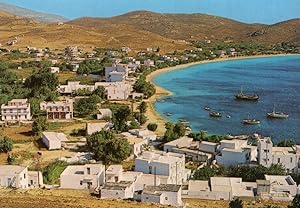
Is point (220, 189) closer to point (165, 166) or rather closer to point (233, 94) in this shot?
point (165, 166)

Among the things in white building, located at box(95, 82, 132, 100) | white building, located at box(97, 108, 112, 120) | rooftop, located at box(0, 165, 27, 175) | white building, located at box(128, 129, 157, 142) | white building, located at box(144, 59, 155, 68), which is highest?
white building, located at box(144, 59, 155, 68)

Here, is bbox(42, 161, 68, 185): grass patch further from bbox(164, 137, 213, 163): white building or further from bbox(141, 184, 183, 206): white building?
bbox(164, 137, 213, 163): white building

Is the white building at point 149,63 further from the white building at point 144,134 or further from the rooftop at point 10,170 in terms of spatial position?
the rooftop at point 10,170

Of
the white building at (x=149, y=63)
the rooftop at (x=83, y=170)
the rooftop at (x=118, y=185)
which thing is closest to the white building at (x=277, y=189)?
the rooftop at (x=118, y=185)

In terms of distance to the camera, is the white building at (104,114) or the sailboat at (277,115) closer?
the white building at (104,114)

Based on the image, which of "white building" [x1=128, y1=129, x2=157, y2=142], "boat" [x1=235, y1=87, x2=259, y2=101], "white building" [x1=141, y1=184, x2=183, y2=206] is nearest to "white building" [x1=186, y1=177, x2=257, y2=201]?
"white building" [x1=141, y1=184, x2=183, y2=206]

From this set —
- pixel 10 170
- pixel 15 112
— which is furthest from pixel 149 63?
pixel 10 170
